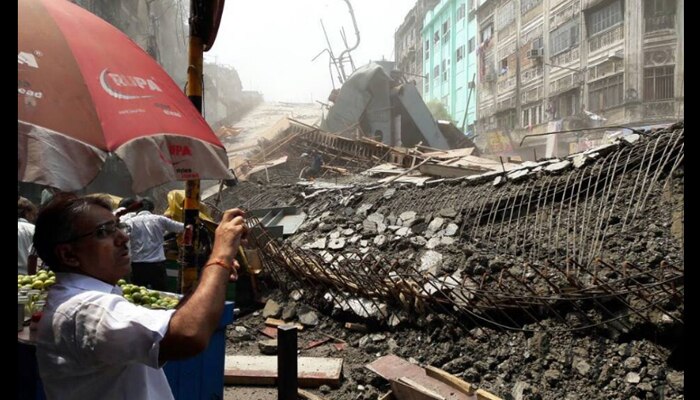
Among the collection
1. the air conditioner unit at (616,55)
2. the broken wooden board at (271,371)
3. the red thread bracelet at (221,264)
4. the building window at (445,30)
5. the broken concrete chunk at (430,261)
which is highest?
the building window at (445,30)

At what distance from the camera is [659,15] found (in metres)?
21.9

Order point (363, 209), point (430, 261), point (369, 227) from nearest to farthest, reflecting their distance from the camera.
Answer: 1. point (430, 261)
2. point (369, 227)
3. point (363, 209)

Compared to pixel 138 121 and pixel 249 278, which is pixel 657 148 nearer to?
pixel 249 278

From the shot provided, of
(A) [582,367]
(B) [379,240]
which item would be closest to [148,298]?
(A) [582,367]

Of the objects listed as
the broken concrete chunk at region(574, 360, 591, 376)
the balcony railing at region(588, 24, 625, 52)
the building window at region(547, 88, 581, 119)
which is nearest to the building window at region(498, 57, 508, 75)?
the building window at region(547, 88, 581, 119)

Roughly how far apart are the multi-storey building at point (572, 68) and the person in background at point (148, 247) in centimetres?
1111

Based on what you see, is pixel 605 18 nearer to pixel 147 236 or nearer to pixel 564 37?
pixel 564 37

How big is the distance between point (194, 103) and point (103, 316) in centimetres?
173

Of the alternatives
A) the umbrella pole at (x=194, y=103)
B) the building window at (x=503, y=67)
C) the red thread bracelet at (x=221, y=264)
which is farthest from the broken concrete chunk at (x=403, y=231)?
the building window at (x=503, y=67)

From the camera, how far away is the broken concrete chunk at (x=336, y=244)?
846 centimetres

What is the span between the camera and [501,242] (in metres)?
7.02

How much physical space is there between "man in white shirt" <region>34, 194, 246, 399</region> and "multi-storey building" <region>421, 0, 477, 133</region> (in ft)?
127

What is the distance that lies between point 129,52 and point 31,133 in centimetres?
80

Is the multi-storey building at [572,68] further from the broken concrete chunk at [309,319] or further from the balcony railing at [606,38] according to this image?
the broken concrete chunk at [309,319]
